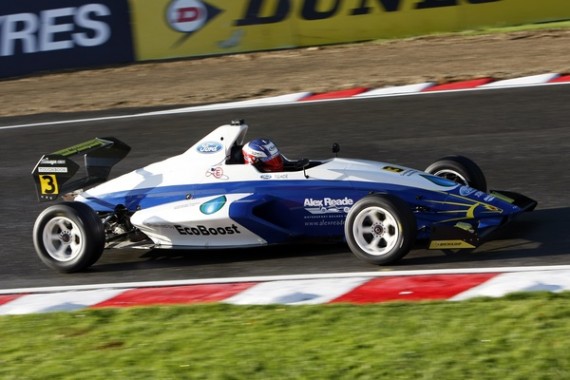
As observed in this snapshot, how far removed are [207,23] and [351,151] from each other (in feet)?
23.6

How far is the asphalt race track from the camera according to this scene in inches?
350

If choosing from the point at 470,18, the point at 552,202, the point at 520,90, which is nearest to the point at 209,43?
the point at 470,18

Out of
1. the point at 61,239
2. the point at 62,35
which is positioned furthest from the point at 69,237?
the point at 62,35

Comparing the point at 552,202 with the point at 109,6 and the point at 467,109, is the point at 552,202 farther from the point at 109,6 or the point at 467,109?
the point at 109,6

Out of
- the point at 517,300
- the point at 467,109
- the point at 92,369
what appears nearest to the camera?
the point at 92,369

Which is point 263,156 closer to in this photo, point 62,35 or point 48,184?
point 48,184

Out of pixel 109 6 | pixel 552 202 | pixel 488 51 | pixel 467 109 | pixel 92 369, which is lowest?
pixel 92 369

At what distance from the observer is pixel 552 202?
32.8 ft

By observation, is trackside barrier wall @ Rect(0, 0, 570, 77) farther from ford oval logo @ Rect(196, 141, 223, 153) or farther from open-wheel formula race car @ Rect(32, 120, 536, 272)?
ford oval logo @ Rect(196, 141, 223, 153)

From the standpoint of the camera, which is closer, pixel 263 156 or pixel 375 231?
pixel 375 231

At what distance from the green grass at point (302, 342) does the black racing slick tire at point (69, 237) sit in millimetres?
1488

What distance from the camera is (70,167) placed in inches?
384

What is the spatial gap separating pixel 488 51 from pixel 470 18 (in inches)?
64.2

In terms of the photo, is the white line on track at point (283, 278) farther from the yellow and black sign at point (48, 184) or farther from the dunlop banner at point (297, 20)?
the dunlop banner at point (297, 20)
